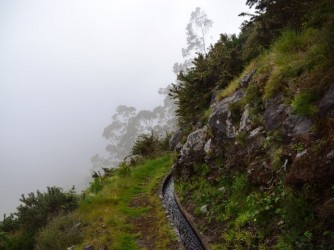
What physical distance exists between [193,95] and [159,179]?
3.90 m

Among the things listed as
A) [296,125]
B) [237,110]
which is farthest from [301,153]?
[237,110]

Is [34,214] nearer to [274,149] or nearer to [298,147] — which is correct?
[274,149]

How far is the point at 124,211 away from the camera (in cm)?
1012

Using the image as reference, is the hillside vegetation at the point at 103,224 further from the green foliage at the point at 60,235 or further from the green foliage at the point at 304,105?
the green foliage at the point at 304,105

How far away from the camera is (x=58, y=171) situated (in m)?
136

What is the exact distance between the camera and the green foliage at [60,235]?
8.07 m

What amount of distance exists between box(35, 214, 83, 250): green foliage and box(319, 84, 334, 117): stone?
259 inches

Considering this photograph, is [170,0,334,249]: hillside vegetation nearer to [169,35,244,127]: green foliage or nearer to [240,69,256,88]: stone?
[240,69,256,88]: stone

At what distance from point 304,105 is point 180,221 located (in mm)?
4647

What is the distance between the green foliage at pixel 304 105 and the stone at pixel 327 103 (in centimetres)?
16

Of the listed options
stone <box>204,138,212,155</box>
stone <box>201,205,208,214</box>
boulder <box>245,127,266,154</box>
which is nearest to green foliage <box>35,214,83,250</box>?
stone <box>201,205,208,214</box>

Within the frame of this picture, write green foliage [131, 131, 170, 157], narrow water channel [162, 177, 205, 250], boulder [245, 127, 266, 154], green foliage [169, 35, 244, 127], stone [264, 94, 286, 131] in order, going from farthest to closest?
green foliage [131, 131, 170, 157], green foliage [169, 35, 244, 127], narrow water channel [162, 177, 205, 250], boulder [245, 127, 266, 154], stone [264, 94, 286, 131]

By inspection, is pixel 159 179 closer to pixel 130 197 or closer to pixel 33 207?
pixel 130 197

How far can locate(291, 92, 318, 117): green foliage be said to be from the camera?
5.78m
